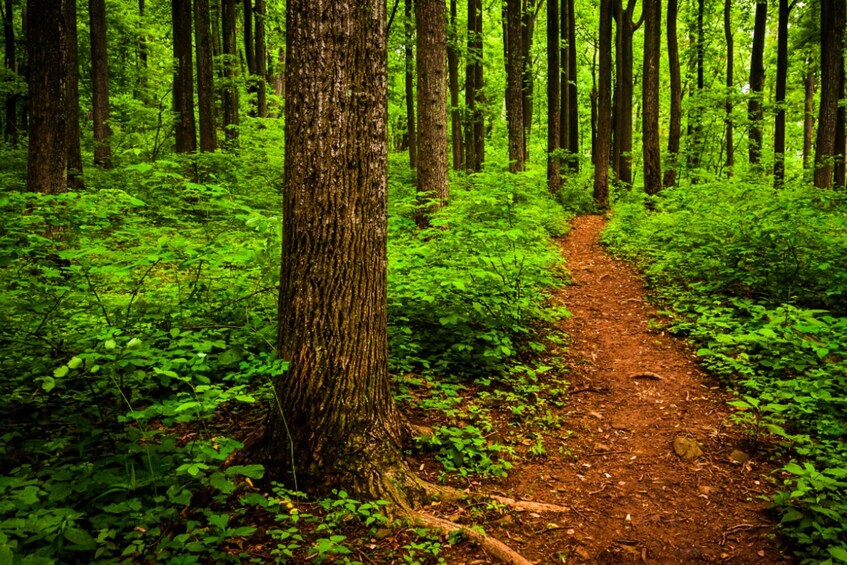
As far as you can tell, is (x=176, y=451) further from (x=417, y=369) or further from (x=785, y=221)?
(x=785, y=221)

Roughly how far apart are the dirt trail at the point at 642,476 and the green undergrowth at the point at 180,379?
51cm

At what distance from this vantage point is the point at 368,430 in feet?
11.1

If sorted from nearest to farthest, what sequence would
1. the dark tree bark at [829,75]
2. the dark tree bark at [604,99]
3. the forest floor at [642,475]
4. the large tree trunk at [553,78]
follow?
the forest floor at [642,475]
the dark tree bark at [829,75]
the dark tree bark at [604,99]
the large tree trunk at [553,78]

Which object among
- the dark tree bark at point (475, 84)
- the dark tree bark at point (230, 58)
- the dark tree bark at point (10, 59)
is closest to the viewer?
the dark tree bark at point (475, 84)

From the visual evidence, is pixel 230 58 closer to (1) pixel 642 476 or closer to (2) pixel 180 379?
(2) pixel 180 379

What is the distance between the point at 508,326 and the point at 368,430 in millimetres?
3015

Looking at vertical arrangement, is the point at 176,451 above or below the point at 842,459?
above

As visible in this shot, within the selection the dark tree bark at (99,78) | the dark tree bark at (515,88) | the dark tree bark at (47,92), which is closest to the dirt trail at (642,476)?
the dark tree bark at (515,88)

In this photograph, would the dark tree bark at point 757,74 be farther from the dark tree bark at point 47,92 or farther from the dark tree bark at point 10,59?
the dark tree bark at point 10,59

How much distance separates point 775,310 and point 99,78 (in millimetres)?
19483

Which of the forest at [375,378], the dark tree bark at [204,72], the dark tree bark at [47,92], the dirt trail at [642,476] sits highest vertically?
the dark tree bark at [204,72]

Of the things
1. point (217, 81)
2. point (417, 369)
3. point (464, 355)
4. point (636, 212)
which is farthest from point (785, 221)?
point (217, 81)

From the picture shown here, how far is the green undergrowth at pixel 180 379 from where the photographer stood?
2.71 meters

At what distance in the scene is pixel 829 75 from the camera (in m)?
12.5
